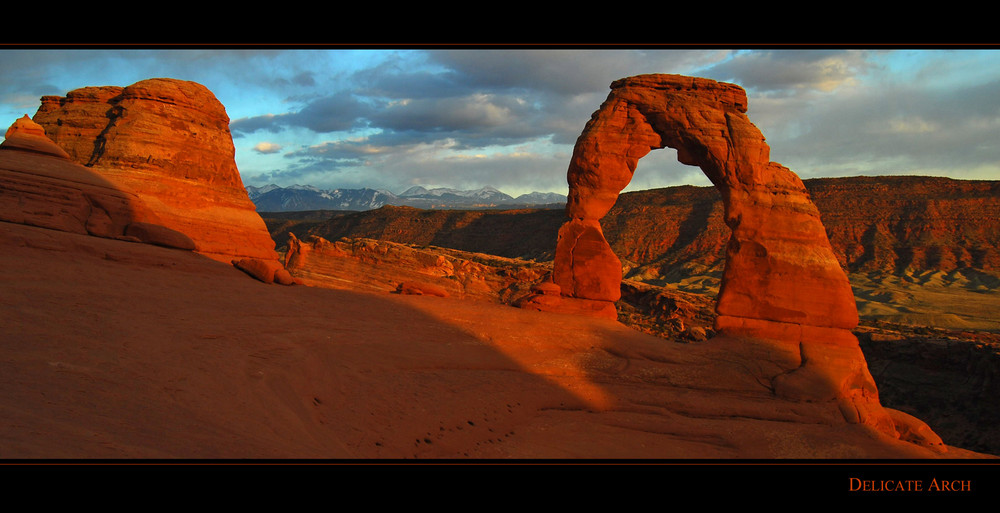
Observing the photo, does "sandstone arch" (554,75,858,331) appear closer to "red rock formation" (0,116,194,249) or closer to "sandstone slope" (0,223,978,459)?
"sandstone slope" (0,223,978,459)

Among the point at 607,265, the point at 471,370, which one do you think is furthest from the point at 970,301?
the point at 471,370

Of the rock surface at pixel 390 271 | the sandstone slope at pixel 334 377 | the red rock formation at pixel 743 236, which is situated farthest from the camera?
the rock surface at pixel 390 271

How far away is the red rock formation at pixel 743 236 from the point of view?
41.2 feet

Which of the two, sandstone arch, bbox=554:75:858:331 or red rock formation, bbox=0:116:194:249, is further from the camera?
sandstone arch, bbox=554:75:858:331

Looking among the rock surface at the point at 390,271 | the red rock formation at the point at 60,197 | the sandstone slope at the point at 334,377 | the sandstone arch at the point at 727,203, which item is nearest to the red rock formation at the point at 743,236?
the sandstone arch at the point at 727,203

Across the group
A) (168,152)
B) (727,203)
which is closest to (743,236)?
(727,203)

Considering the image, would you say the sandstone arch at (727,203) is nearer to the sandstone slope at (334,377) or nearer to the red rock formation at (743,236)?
the red rock formation at (743,236)

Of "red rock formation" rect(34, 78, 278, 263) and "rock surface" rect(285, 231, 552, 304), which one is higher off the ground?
"red rock formation" rect(34, 78, 278, 263)

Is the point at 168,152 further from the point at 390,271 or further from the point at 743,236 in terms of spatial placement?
the point at 743,236

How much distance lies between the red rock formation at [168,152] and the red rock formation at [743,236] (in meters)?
10.7

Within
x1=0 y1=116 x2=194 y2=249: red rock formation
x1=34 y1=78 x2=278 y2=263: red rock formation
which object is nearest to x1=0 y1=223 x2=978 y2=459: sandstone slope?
x1=0 y1=116 x2=194 y2=249: red rock formation

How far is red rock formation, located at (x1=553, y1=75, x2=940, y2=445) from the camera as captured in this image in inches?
495

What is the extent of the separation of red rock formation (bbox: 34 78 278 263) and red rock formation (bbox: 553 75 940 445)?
1071 centimetres

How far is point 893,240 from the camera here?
58.8m
